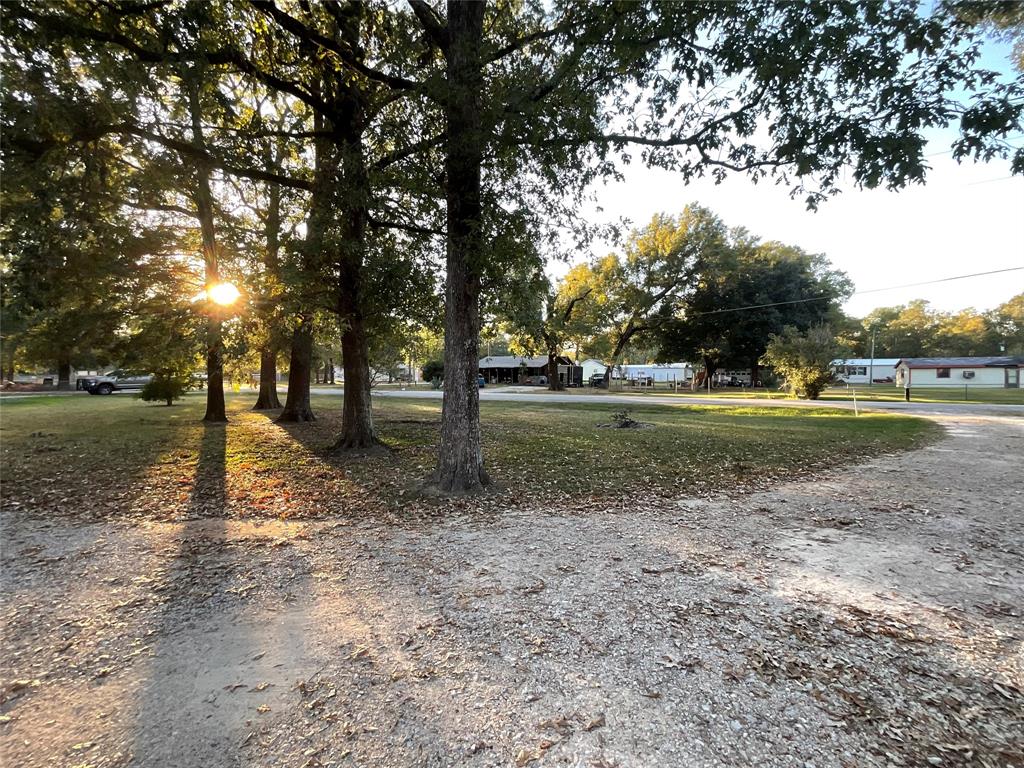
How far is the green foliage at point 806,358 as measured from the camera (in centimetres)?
2247

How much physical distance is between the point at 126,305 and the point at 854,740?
12742 mm

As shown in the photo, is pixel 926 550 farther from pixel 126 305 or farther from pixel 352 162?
pixel 126 305

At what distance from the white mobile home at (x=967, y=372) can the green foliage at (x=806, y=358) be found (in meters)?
26.0

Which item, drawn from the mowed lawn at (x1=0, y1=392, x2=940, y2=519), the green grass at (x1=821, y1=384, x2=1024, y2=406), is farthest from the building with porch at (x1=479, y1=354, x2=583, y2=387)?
the mowed lawn at (x1=0, y1=392, x2=940, y2=519)

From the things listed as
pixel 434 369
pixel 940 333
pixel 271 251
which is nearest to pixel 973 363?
pixel 940 333

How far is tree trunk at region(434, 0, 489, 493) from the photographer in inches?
230

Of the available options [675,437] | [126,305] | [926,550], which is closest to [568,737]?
[926,550]

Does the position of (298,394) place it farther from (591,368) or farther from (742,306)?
(591,368)

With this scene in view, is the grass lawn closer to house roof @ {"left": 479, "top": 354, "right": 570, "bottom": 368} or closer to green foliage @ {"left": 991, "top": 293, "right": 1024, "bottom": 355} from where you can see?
house roof @ {"left": 479, "top": 354, "right": 570, "bottom": 368}

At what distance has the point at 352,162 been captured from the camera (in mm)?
6922

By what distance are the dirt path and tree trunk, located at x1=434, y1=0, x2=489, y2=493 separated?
1.56m

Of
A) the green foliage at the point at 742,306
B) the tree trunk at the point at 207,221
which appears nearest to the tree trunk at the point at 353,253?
the tree trunk at the point at 207,221

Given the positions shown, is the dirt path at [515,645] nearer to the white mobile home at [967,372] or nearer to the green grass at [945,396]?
the green grass at [945,396]

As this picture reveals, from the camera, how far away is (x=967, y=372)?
44594 millimetres
